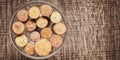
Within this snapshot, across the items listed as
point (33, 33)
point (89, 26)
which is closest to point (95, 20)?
point (89, 26)

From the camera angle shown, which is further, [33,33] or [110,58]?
[110,58]

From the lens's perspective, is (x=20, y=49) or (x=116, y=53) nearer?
(x=20, y=49)

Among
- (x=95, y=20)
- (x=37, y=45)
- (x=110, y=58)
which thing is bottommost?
(x=110, y=58)

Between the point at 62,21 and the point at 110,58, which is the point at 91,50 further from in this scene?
the point at 62,21

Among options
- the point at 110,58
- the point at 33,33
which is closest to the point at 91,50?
the point at 110,58

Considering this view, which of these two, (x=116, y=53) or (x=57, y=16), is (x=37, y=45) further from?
(x=116, y=53)

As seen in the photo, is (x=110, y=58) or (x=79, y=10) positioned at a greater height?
(x=79, y=10)
